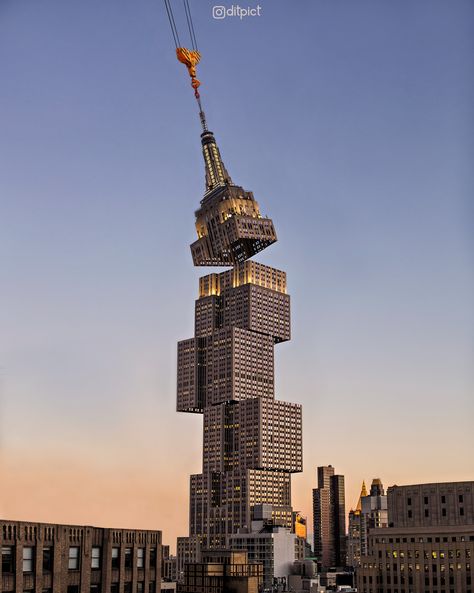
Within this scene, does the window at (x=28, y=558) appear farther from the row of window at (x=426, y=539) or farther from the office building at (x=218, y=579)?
the row of window at (x=426, y=539)

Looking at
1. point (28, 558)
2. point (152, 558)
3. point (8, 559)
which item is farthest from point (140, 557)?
point (8, 559)

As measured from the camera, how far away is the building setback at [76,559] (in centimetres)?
2631

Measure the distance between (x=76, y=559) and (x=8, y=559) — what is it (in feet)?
10.4

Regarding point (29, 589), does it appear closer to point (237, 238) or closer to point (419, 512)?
point (419, 512)

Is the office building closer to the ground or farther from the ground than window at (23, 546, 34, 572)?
closer to the ground

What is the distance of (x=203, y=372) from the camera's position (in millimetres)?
199375

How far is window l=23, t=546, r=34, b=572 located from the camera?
2681cm

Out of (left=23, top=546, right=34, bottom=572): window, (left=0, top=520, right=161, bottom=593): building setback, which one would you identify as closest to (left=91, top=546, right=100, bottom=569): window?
(left=0, top=520, right=161, bottom=593): building setback

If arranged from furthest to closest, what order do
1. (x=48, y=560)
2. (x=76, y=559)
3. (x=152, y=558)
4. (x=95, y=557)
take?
(x=152, y=558), (x=95, y=557), (x=76, y=559), (x=48, y=560)

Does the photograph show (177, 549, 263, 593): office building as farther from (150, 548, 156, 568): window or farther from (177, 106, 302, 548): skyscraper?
(177, 106, 302, 548): skyscraper

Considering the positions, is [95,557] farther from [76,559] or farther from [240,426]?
[240,426]

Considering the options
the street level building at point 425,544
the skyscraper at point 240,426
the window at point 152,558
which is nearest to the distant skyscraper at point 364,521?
the skyscraper at point 240,426

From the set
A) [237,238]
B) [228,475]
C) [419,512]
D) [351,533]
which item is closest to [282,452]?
[228,475]

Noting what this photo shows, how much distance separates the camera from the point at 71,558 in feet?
94.0
